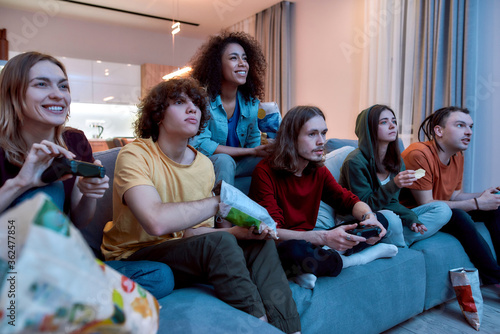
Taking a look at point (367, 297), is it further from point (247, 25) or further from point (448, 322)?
point (247, 25)

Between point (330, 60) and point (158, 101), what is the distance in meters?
3.77

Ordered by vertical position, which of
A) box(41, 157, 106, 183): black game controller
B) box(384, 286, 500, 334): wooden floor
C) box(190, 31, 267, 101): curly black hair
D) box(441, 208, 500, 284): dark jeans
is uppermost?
box(190, 31, 267, 101): curly black hair

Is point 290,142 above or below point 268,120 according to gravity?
below

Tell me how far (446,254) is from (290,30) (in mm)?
4261

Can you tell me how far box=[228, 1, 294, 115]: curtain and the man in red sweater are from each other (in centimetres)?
374

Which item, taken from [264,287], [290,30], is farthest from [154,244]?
[290,30]

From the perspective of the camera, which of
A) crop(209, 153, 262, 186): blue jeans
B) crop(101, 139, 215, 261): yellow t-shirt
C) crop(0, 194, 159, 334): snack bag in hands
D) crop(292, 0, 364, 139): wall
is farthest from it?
crop(292, 0, 364, 139): wall

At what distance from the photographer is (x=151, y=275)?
1.06 metres

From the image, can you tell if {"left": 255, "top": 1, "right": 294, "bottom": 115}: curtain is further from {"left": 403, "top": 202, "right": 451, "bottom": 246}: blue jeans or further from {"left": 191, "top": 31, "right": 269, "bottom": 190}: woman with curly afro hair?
{"left": 403, "top": 202, "right": 451, "bottom": 246}: blue jeans

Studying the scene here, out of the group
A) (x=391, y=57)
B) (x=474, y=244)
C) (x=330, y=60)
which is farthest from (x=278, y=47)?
(x=474, y=244)

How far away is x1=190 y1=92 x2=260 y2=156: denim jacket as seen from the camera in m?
1.95

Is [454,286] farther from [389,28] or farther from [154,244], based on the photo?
[389,28]

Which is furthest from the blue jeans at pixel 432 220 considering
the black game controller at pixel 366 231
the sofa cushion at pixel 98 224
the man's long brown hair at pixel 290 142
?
the sofa cushion at pixel 98 224

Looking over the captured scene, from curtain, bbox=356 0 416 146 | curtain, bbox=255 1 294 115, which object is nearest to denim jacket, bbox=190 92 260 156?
curtain, bbox=356 0 416 146
